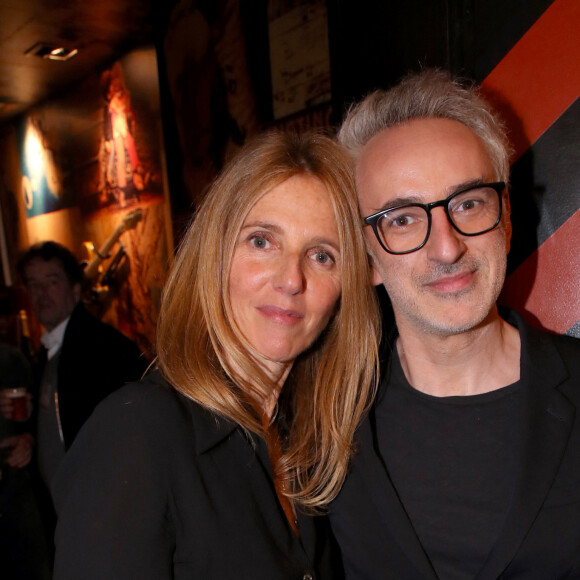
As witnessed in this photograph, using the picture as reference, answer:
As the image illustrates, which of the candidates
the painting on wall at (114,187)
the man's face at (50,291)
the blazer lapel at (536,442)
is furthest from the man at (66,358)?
the blazer lapel at (536,442)

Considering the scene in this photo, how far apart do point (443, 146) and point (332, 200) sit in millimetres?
312

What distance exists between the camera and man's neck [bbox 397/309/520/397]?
1.44 meters

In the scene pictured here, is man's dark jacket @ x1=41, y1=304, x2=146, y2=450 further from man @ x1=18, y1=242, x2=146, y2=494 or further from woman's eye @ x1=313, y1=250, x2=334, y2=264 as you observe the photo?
woman's eye @ x1=313, y1=250, x2=334, y2=264

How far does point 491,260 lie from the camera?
1380mm

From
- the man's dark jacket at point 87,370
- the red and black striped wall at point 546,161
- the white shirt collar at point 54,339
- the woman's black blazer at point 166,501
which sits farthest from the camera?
the white shirt collar at point 54,339

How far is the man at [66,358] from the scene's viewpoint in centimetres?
291

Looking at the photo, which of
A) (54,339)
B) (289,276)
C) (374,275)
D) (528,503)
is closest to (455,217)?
(374,275)

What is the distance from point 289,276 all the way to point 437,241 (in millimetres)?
373

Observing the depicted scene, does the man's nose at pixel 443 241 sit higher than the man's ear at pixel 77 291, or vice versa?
the man's nose at pixel 443 241

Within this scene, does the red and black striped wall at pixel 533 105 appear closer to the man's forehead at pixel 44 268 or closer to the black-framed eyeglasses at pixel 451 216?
→ the black-framed eyeglasses at pixel 451 216

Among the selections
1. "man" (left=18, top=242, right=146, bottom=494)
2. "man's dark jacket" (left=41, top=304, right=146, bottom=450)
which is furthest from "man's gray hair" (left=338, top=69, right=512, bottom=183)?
"man's dark jacket" (left=41, top=304, right=146, bottom=450)

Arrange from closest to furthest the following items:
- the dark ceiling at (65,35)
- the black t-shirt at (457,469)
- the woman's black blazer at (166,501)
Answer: the woman's black blazer at (166,501), the black t-shirt at (457,469), the dark ceiling at (65,35)

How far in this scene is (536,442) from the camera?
1.26 metres

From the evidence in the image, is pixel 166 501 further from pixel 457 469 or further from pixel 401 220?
pixel 401 220
